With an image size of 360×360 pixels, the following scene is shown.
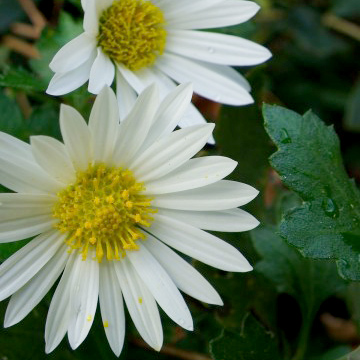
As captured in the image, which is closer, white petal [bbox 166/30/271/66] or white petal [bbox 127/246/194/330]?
white petal [bbox 127/246/194/330]

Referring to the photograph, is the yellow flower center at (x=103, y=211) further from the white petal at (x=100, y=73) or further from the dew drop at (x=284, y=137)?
the dew drop at (x=284, y=137)

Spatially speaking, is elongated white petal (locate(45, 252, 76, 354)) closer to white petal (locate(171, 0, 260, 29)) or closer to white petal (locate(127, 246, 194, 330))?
white petal (locate(127, 246, 194, 330))

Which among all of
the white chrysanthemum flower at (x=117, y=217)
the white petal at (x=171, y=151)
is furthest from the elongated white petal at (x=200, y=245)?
the white petal at (x=171, y=151)

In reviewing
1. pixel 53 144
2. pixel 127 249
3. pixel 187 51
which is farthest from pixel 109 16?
pixel 127 249

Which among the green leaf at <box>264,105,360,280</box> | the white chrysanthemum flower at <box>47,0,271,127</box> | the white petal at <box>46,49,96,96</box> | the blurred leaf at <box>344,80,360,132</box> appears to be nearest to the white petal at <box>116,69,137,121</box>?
the white chrysanthemum flower at <box>47,0,271,127</box>

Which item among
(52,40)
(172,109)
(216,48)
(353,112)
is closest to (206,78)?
(216,48)

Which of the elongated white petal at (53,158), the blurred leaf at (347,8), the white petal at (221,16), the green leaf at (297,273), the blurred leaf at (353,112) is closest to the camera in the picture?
the elongated white petal at (53,158)
